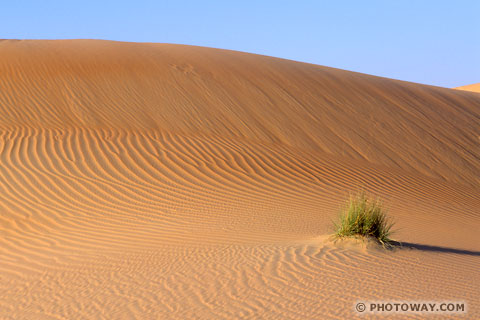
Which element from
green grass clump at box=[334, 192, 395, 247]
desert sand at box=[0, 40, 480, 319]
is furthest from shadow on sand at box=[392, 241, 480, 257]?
green grass clump at box=[334, 192, 395, 247]

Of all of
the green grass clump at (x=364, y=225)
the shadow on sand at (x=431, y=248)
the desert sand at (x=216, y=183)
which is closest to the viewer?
the desert sand at (x=216, y=183)

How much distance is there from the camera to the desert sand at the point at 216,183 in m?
4.53

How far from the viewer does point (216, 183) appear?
9.68 metres

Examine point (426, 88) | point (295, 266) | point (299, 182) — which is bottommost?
point (295, 266)

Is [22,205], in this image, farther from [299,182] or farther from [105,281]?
[299,182]

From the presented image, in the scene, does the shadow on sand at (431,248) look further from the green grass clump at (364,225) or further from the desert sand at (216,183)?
the green grass clump at (364,225)

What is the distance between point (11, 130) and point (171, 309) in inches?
361

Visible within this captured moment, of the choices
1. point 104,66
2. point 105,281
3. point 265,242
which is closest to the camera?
point 105,281

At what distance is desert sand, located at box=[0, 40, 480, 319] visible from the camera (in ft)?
14.9

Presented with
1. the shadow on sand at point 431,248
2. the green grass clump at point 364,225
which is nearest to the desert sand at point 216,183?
the shadow on sand at point 431,248

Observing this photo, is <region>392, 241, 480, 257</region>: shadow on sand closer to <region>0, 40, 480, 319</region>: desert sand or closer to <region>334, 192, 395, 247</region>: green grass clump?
<region>0, 40, 480, 319</region>: desert sand

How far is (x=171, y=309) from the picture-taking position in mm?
4082

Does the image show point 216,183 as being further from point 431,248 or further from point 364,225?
point 431,248

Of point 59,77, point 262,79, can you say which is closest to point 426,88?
point 262,79
